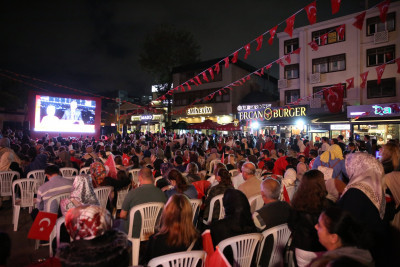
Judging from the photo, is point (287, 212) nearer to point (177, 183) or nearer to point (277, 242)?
point (277, 242)

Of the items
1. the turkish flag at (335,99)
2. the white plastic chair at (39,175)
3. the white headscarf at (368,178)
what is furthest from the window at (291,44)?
the white headscarf at (368,178)

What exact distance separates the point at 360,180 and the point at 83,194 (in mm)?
3188

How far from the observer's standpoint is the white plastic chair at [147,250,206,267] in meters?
1.98

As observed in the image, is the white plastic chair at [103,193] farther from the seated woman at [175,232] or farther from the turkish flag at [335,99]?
the turkish flag at [335,99]

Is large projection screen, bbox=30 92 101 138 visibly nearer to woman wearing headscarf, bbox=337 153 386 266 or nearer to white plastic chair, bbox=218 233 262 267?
white plastic chair, bbox=218 233 262 267

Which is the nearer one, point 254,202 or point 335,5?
point 254,202

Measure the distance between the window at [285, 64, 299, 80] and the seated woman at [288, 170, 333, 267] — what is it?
1917 centimetres

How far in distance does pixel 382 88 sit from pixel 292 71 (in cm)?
616

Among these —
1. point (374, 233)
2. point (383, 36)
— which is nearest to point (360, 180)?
point (374, 233)

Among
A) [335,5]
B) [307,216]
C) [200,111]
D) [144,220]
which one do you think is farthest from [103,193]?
[200,111]

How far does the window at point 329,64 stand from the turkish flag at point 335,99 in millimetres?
4499

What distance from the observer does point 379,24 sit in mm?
16672

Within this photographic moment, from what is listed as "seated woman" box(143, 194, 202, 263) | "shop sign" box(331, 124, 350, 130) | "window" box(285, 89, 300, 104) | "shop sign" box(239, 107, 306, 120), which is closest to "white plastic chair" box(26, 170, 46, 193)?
"seated woman" box(143, 194, 202, 263)

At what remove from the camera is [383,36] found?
643 inches
